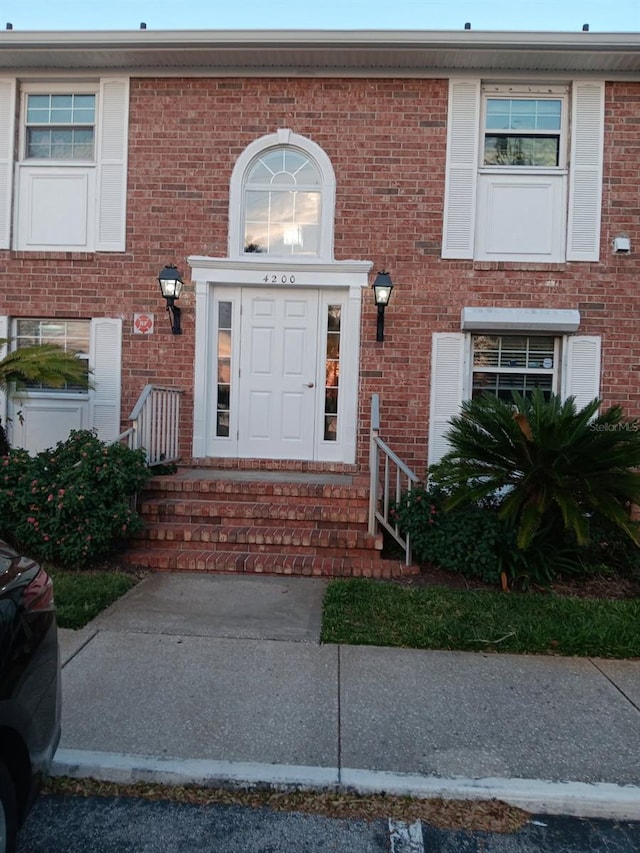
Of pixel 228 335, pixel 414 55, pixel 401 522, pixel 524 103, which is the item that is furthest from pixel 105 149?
pixel 401 522

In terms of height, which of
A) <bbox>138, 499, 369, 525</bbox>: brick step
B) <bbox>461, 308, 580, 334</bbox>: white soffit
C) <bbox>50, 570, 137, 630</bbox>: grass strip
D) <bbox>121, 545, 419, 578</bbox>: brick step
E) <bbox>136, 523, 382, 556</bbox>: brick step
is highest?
<bbox>461, 308, 580, 334</bbox>: white soffit

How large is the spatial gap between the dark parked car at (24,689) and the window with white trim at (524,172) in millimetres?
6491

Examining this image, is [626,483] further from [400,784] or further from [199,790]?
[199,790]

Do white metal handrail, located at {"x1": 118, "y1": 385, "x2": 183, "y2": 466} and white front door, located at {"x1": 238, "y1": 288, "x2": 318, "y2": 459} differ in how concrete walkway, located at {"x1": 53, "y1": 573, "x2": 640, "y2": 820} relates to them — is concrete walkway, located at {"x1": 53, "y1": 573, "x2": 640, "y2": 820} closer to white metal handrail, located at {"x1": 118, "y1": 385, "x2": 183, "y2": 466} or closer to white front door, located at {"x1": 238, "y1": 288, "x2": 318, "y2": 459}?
white metal handrail, located at {"x1": 118, "y1": 385, "x2": 183, "y2": 466}

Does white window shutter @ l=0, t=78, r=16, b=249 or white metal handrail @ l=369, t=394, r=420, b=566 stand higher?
A: white window shutter @ l=0, t=78, r=16, b=249

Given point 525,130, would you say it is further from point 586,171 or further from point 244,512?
point 244,512

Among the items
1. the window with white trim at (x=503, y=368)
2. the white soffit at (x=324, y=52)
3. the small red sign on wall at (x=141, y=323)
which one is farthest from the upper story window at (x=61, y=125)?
the window with white trim at (x=503, y=368)

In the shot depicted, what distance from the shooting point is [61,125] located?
7.88 metres

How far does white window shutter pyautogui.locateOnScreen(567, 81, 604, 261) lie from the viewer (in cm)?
740

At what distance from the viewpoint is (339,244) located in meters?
7.59

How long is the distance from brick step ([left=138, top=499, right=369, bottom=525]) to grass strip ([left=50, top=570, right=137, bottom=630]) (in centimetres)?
85

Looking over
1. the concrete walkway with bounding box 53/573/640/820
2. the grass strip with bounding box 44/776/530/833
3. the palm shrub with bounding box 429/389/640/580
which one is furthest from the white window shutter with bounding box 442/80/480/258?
the grass strip with bounding box 44/776/530/833

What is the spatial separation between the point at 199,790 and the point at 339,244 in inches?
248

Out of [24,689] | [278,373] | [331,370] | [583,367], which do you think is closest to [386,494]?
[331,370]
